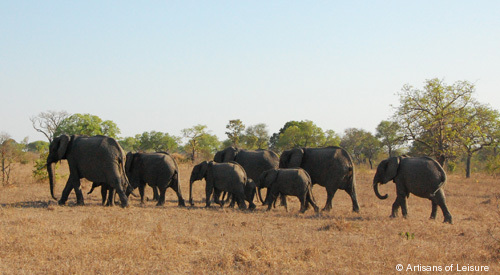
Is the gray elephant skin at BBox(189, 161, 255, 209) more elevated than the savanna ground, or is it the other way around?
the gray elephant skin at BBox(189, 161, 255, 209)

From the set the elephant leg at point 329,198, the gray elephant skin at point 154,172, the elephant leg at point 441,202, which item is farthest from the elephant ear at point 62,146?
the elephant leg at point 441,202

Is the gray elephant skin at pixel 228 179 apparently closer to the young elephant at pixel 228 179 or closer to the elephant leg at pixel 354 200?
the young elephant at pixel 228 179

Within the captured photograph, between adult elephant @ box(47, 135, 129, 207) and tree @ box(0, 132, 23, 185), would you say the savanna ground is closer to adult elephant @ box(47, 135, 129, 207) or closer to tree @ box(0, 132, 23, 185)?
adult elephant @ box(47, 135, 129, 207)

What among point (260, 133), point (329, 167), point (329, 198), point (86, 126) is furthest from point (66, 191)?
point (260, 133)

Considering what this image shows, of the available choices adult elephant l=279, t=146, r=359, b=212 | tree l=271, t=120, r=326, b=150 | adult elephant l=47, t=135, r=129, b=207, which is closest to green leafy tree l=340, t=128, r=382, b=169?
tree l=271, t=120, r=326, b=150

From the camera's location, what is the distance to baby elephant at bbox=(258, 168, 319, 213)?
15.5m

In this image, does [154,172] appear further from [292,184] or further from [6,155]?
[6,155]

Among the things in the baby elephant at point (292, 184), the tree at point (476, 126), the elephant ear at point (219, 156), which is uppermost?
the tree at point (476, 126)

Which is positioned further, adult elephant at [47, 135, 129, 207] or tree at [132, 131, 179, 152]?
tree at [132, 131, 179, 152]

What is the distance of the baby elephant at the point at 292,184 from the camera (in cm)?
1552

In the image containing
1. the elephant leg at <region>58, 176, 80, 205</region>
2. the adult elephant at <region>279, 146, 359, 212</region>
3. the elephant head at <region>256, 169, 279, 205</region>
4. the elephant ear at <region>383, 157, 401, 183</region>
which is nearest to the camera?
the elephant ear at <region>383, 157, 401, 183</region>

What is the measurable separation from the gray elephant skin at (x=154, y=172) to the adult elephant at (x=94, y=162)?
1257 mm

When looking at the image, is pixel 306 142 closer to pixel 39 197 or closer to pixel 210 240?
pixel 39 197

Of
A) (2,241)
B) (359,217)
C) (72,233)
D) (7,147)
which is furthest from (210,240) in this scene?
(7,147)
